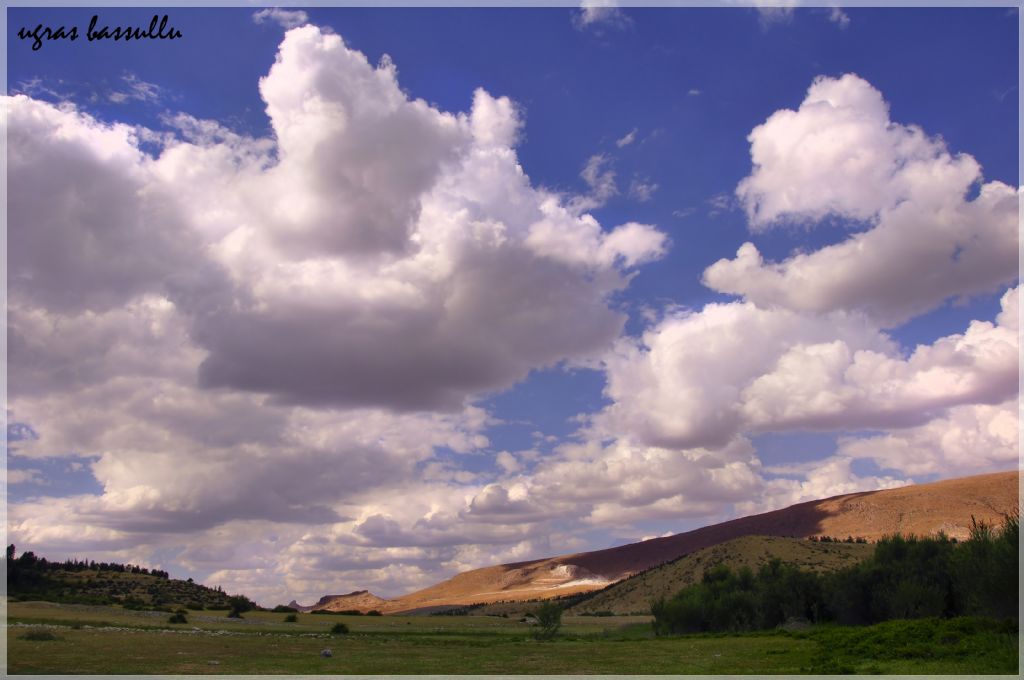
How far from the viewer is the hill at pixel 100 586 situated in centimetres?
8331

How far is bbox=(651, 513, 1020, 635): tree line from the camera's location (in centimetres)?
3064

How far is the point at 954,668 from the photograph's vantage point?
78.5ft

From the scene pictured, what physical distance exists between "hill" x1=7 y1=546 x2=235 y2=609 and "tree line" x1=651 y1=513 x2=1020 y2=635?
5865 centimetres

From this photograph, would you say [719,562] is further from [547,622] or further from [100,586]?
[100,586]

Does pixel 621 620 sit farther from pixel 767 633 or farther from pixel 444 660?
pixel 444 660

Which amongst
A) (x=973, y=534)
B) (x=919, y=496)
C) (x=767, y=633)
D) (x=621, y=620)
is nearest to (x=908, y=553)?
(x=767, y=633)

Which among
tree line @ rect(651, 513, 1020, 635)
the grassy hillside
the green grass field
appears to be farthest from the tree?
the grassy hillside

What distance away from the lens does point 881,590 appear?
2019 inches

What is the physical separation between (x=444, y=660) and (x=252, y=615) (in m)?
68.9

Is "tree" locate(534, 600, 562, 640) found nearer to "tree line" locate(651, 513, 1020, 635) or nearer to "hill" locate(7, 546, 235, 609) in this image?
"tree line" locate(651, 513, 1020, 635)

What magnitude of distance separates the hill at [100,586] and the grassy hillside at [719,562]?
65116mm

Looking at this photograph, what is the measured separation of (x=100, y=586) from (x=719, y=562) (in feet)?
285

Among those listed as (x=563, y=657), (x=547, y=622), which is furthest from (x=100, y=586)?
(x=563, y=657)

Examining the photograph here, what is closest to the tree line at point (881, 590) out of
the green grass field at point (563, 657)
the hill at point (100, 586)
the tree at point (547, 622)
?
the green grass field at point (563, 657)
